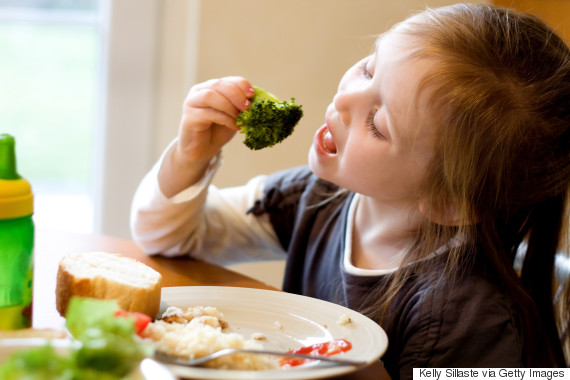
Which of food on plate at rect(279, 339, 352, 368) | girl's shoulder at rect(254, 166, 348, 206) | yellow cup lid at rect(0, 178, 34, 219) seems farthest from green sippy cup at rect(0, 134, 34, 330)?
girl's shoulder at rect(254, 166, 348, 206)

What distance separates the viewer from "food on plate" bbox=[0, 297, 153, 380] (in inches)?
18.4

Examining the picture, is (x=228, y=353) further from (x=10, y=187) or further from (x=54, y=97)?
(x=54, y=97)

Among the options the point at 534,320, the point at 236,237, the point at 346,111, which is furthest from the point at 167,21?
the point at 534,320

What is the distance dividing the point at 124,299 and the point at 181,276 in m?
0.36

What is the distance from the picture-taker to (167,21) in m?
2.20

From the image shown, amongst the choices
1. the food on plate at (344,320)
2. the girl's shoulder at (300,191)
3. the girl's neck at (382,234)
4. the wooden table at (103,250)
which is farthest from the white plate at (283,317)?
the girl's shoulder at (300,191)

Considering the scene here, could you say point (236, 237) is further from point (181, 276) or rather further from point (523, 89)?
point (523, 89)

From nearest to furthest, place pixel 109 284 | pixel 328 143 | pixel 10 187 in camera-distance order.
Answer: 1. pixel 10 187
2. pixel 109 284
3. pixel 328 143

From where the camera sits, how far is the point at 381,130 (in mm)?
1115

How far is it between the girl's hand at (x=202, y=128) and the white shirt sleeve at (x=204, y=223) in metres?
0.02

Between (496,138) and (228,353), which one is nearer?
(228,353)

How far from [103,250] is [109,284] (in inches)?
16.7

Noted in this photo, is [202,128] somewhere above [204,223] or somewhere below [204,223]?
above

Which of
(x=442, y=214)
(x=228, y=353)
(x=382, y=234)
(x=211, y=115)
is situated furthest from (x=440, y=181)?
(x=228, y=353)
